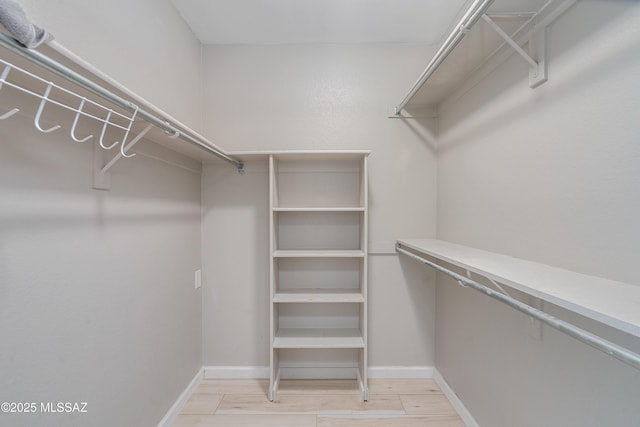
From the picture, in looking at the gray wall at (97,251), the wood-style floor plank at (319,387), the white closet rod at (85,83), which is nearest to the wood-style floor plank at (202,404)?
the gray wall at (97,251)

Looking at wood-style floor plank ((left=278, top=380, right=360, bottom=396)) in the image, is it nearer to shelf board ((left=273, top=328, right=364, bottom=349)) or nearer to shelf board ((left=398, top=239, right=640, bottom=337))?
shelf board ((left=273, top=328, right=364, bottom=349))

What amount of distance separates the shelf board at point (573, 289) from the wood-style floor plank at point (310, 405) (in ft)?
4.00

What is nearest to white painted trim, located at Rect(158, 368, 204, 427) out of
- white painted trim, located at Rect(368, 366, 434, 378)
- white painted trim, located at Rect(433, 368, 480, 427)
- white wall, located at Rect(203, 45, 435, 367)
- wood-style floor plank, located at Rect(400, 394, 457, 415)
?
white wall, located at Rect(203, 45, 435, 367)

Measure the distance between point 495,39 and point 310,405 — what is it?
2241 mm

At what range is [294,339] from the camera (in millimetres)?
1826

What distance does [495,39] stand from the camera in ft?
4.02

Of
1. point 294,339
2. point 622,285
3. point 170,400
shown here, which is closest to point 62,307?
point 170,400

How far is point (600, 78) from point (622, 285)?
2.05 feet

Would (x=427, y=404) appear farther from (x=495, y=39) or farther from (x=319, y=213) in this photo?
(x=495, y=39)

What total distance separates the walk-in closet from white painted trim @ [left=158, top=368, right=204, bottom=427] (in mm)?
11

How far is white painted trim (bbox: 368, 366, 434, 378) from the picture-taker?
79.9 inches

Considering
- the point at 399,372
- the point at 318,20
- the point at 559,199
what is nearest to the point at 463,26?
the point at 559,199

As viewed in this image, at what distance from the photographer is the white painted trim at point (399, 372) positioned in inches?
79.9

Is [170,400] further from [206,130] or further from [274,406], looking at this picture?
[206,130]
